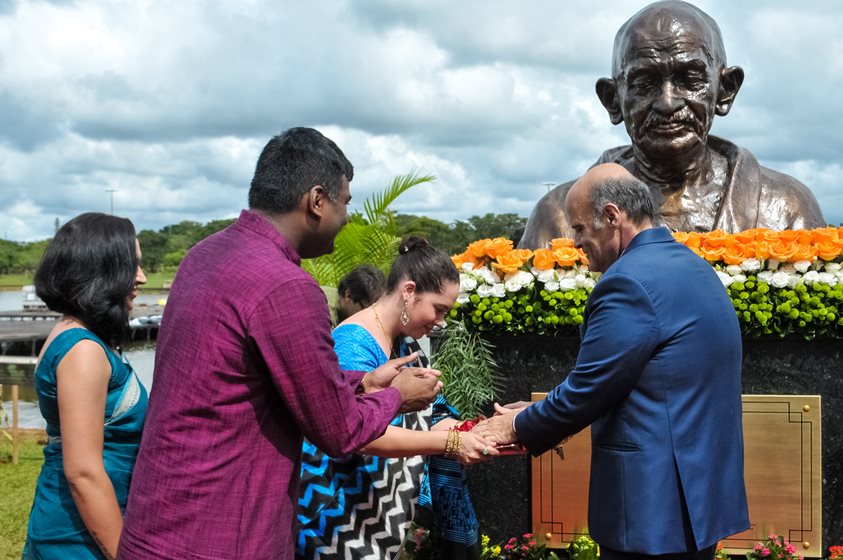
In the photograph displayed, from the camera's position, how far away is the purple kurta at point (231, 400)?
2.10m

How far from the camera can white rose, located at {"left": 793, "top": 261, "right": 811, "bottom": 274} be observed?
15.7 ft

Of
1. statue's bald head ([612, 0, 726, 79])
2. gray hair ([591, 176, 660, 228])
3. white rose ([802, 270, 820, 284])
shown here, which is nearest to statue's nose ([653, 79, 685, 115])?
statue's bald head ([612, 0, 726, 79])

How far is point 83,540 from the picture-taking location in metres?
2.52

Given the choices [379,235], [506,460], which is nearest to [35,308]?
[379,235]

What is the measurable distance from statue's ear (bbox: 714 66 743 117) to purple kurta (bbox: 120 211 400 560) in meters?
4.15

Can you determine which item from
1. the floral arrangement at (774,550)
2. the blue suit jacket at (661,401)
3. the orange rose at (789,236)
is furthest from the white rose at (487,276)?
the blue suit jacket at (661,401)

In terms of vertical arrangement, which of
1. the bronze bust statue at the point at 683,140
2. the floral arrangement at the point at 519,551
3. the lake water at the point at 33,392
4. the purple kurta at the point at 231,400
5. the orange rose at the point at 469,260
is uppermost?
the bronze bust statue at the point at 683,140

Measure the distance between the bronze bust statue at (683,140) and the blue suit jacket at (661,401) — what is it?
263 centimetres

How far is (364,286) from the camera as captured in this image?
228 inches

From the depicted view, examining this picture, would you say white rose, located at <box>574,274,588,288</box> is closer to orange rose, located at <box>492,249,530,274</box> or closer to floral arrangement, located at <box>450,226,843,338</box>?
floral arrangement, located at <box>450,226,843,338</box>

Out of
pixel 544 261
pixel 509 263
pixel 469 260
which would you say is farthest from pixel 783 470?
pixel 469 260

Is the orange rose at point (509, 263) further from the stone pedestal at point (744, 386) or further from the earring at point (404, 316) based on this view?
the earring at point (404, 316)

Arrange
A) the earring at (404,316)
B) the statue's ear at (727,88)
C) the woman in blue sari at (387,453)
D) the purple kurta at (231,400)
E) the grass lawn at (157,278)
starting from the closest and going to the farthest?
the purple kurta at (231,400)
the woman in blue sari at (387,453)
the earring at (404,316)
the statue's ear at (727,88)
the grass lawn at (157,278)

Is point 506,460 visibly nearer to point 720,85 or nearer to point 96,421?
point 720,85
